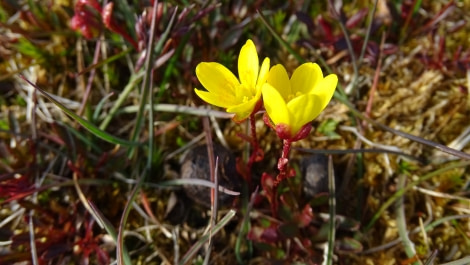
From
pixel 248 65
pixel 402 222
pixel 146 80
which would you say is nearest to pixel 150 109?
pixel 146 80

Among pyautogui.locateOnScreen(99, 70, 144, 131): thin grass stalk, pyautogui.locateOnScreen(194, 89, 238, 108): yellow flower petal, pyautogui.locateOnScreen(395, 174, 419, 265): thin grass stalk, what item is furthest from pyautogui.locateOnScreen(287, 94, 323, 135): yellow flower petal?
pyautogui.locateOnScreen(99, 70, 144, 131): thin grass stalk

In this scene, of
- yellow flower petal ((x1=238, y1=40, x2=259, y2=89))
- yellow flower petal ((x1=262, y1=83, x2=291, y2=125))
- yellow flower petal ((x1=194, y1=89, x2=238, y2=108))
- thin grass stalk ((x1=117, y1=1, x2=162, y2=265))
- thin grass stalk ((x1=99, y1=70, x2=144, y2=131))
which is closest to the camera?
yellow flower petal ((x1=262, y1=83, x2=291, y2=125))

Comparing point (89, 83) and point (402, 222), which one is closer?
point (402, 222)

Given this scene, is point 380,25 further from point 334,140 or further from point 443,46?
point 334,140

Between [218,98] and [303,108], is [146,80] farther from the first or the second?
[303,108]

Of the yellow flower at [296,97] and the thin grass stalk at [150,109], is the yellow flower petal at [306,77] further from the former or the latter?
the thin grass stalk at [150,109]

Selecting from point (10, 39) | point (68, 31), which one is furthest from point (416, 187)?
point (10, 39)

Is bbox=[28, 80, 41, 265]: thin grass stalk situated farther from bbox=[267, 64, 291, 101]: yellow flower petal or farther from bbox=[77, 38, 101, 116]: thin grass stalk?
bbox=[267, 64, 291, 101]: yellow flower petal
